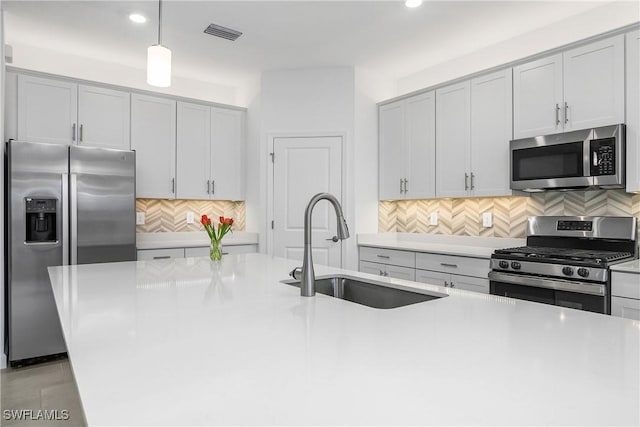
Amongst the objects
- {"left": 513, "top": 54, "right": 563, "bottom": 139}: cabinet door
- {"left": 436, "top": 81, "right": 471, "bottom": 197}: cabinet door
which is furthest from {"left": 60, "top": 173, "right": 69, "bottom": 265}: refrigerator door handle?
{"left": 513, "top": 54, "right": 563, "bottom": 139}: cabinet door

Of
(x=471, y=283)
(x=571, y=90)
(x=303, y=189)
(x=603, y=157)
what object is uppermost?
(x=571, y=90)

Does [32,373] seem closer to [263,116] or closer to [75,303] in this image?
[75,303]

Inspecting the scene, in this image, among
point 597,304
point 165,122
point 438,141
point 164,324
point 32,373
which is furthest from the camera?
point 165,122

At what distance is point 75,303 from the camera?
141 centimetres

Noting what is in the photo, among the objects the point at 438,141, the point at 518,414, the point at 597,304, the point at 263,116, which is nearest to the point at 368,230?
the point at 438,141

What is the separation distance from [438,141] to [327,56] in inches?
52.1

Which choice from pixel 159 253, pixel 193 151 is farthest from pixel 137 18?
pixel 159 253

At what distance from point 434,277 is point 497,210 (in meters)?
0.84

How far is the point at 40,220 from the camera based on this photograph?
123 inches

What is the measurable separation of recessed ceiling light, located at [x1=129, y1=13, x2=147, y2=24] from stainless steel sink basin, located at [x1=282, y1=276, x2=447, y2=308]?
252 cm

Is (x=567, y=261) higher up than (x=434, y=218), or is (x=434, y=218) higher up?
(x=434, y=218)

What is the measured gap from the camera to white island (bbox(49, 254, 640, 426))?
25.4 inches

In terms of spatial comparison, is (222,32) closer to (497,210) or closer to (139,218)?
(139,218)

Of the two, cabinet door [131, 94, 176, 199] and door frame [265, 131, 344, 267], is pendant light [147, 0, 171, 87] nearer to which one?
cabinet door [131, 94, 176, 199]
